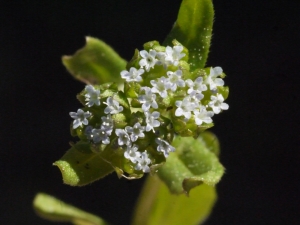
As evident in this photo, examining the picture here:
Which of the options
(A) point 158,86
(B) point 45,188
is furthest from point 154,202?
(A) point 158,86

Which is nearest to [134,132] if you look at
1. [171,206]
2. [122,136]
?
[122,136]

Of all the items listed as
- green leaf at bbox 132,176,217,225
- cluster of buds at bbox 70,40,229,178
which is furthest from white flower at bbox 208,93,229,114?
green leaf at bbox 132,176,217,225

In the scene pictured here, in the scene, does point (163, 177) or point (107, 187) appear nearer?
point (163, 177)

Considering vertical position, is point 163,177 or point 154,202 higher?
point 163,177

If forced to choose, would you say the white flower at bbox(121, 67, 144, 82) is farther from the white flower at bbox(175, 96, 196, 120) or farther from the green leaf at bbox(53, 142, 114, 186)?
the green leaf at bbox(53, 142, 114, 186)

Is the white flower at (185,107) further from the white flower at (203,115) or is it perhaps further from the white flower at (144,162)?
the white flower at (144,162)

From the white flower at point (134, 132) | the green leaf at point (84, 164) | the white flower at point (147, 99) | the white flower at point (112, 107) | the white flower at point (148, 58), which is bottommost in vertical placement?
the green leaf at point (84, 164)

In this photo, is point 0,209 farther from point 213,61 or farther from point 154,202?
point 213,61

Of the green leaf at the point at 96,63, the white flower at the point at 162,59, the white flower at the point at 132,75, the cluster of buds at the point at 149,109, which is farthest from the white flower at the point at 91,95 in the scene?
the green leaf at the point at 96,63
